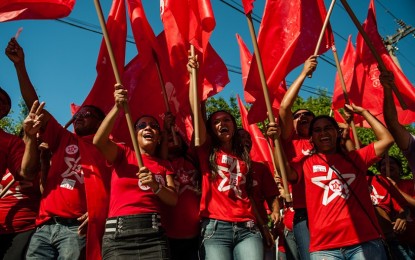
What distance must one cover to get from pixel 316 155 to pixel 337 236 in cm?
75

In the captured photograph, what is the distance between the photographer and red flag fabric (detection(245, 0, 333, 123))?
406 centimetres

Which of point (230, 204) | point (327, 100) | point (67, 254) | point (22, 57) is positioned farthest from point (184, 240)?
point (327, 100)

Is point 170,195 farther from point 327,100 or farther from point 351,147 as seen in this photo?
point 327,100

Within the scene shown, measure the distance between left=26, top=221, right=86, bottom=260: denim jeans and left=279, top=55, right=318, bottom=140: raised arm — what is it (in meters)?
1.95

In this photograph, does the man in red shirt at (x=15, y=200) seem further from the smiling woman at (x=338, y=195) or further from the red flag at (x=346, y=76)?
the red flag at (x=346, y=76)

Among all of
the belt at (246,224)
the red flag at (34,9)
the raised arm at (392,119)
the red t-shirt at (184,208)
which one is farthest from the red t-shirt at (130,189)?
the raised arm at (392,119)

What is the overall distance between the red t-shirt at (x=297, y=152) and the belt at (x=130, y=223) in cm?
132

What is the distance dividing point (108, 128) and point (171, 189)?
2.39 feet

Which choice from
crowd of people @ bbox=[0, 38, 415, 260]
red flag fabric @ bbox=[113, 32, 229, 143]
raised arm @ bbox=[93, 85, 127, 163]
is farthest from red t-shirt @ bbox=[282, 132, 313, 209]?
raised arm @ bbox=[93, 85, 127, 163]

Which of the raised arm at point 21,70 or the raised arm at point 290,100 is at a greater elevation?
the raised arm at point 21,70

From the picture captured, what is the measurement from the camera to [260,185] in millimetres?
4379

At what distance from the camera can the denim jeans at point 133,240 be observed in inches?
123

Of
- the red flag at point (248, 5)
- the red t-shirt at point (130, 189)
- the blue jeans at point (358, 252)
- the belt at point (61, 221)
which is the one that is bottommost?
the blue jeans at point (358, 252)

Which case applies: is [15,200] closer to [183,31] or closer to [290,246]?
[183,31]
